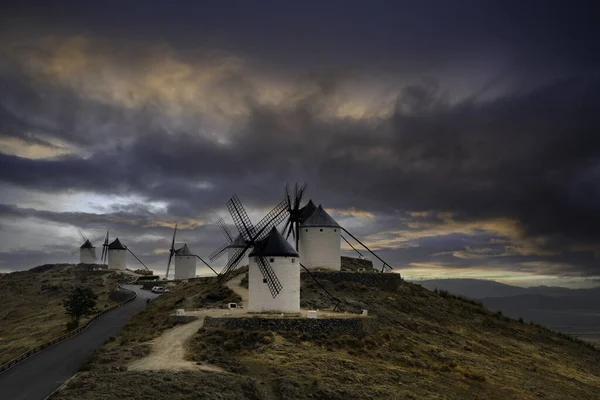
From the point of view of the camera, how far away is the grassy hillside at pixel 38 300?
196 ft

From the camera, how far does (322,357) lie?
3506 centimetres

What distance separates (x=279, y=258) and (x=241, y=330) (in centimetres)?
721

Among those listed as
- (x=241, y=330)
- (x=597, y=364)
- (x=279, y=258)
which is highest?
(x=279, y=258)

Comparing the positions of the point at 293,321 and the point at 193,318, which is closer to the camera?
the point at 293,321

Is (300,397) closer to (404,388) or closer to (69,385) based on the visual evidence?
(404,388)

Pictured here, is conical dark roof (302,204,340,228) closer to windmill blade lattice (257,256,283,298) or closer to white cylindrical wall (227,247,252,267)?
white cylindrical wall (227,247,252,267)

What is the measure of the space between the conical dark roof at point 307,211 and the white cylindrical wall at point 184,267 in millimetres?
39826

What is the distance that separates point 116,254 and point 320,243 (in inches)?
2683

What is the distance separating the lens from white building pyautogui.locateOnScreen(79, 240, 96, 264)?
4958 inches

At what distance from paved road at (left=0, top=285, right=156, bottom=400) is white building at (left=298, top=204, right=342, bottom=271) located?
20612 mm

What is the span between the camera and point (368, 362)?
3606 cm

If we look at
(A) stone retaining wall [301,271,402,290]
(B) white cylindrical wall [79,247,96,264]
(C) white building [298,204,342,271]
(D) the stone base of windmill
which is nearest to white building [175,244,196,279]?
(B) white cylindrical wall [79,247,96,264]

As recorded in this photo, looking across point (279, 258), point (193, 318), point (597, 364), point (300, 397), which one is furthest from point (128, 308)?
point (597, 364)

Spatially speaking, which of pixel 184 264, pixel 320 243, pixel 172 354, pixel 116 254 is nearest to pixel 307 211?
pixel 320 243
